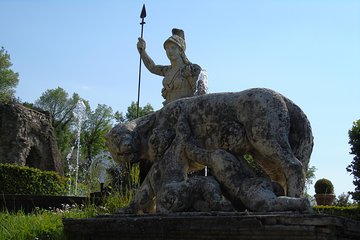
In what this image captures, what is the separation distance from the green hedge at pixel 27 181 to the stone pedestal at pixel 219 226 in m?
16.2

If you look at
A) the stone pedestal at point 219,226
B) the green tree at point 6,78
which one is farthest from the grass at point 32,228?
the green tree at point 6,78

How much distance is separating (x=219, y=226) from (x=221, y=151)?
912 mm

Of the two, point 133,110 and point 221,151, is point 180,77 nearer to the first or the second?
point 221,151

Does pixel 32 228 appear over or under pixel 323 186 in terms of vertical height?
under

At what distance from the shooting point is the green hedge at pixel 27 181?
808 inches

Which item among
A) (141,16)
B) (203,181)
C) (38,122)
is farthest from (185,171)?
(38,122)

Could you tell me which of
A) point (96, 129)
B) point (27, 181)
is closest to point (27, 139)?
point (27, 181)

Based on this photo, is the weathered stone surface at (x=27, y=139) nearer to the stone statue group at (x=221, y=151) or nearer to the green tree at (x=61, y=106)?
the stone statue group at (x=221, y=151)

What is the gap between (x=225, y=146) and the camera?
5.11 metres

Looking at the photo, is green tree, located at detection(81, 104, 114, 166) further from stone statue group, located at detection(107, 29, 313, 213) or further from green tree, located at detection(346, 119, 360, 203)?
stone statue group, located at detection(107, 29, 313, 213)

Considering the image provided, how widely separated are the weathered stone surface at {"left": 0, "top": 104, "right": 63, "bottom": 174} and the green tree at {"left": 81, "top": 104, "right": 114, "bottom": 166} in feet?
79.1

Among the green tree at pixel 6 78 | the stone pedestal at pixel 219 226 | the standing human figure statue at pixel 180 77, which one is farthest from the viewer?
the green tree at pixel 6 78

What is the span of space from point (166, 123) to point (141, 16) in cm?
1047

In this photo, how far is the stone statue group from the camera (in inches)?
191
